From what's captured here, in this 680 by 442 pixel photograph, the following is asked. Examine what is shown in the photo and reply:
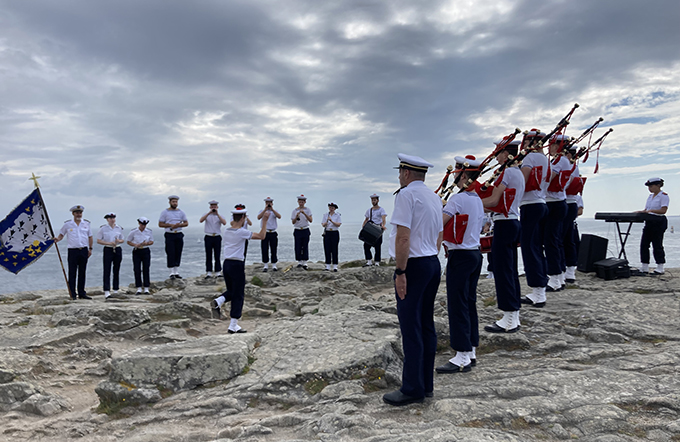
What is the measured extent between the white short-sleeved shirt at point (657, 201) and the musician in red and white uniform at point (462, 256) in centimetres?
721

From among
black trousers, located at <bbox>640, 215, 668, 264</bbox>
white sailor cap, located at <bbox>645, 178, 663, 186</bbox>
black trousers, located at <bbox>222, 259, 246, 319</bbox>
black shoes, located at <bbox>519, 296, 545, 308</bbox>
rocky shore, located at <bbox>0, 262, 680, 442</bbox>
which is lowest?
rocky shore, located at <bbox>0, 262, 680, 442</bbox>

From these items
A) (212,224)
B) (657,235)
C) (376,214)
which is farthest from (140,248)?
(657,235)

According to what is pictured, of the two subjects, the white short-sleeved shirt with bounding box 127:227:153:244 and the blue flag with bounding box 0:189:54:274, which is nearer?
the blue flag with bounding box 0:189:54:274

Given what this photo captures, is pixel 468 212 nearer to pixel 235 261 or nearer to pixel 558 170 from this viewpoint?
pixel 558 170

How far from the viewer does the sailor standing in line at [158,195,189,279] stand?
42.1 feet

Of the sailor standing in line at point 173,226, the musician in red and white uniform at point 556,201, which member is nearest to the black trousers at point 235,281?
the musician in red and white uniform at point 556,201

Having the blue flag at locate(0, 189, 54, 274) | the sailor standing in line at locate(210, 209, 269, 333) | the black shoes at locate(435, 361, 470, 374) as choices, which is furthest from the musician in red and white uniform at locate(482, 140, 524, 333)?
the blue flag at locate(0, 189, 54, 274)

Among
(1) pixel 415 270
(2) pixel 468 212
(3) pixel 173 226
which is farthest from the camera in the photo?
(3) pixel 173 226

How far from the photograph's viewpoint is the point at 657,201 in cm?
912

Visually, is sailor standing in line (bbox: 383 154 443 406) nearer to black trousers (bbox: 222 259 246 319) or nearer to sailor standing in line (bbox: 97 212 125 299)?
black trousers (bbox: 222 259 246 319)

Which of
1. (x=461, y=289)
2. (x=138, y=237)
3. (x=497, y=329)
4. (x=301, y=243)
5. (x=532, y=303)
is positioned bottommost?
(x=497, y=329)

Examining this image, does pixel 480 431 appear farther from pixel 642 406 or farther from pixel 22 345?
pixel 22 345

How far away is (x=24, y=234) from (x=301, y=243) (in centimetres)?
819

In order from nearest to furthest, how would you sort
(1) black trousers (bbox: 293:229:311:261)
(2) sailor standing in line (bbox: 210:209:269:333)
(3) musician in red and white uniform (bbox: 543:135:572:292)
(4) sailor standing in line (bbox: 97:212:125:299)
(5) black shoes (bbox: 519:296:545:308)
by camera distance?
(5) black shoes (bbox: 519:296:545:308) → (3) musician in red and white uniform (bbox: 543:135:572:292) → (2) sailor standing in line (bbox: 210:209:269:333) → (4) sailor standing in line (bbox: 97:212:125:299) → (1) black trousers (bbox: 293:229:311:261)
